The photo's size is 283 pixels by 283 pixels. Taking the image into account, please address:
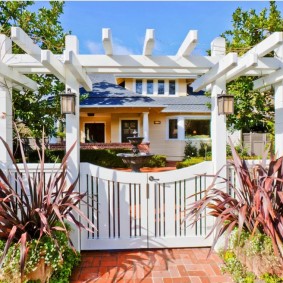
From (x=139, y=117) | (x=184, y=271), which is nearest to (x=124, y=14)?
(x=184, y=271)

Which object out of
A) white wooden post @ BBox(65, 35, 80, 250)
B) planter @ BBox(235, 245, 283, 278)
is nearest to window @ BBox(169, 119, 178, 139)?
white wooden post @ BBox(65, 35, 80, 250)

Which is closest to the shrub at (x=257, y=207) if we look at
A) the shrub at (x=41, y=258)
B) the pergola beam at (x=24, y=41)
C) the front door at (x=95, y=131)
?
the shrub at (x=41, y=258)

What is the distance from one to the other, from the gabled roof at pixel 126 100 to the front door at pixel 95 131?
72.2 inches

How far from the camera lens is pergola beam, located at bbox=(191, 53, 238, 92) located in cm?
273

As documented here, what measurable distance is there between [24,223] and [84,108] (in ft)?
30.3

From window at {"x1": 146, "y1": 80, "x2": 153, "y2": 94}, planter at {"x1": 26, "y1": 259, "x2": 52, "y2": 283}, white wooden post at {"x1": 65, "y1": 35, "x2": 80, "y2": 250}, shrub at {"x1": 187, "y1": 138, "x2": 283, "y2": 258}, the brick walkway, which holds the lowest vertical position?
the brick walkway

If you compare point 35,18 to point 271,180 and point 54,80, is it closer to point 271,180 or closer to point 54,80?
point 54,80

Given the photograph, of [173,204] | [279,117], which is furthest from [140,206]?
[279,117]

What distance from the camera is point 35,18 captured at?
22.7 ft

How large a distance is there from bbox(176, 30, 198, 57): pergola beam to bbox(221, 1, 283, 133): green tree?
2.80 meters

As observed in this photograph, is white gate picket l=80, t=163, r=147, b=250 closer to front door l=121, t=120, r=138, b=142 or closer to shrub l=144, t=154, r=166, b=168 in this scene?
shrub l=144, t=154, r=166, b=168

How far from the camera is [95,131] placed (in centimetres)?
1342

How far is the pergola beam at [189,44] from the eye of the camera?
285 centimetres

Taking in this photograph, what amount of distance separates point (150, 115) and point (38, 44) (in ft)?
25.1
